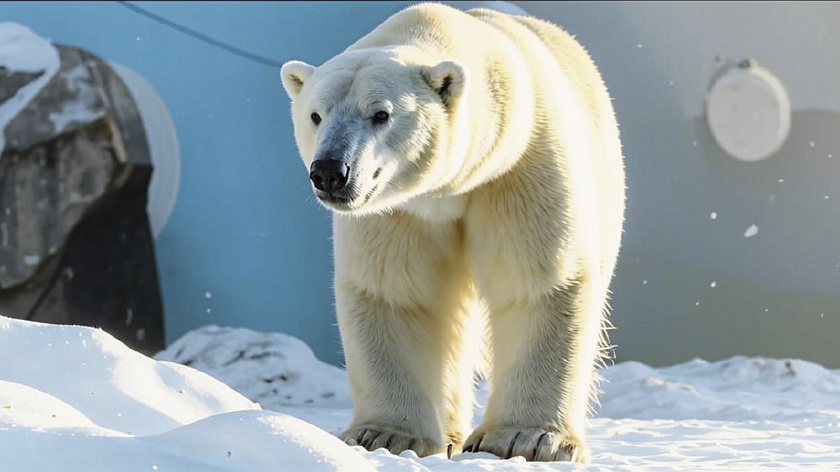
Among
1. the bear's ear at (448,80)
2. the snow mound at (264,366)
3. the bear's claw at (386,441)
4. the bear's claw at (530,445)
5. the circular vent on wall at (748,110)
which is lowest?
the snow mound at (264,366)

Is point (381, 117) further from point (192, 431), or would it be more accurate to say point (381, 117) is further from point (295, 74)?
point (192, 431)

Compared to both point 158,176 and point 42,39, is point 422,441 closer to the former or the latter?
point 158,176

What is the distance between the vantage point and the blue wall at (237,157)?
6879 mm

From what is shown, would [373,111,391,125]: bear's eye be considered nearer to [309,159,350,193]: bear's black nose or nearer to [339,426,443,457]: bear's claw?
[309,159,350,193]: bear's black nose

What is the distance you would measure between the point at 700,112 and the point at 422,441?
3.93 metres

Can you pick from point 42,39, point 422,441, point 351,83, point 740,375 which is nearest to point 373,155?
point 351,83

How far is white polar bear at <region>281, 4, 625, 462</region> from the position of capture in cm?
286

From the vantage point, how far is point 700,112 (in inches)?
264

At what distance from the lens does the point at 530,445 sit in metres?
3.09

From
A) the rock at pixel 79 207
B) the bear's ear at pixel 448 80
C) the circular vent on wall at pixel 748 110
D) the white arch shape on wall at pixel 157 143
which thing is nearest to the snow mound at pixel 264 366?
the rock at pixel 79 207

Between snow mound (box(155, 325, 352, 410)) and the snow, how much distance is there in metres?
1.46

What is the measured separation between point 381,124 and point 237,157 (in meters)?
4.20

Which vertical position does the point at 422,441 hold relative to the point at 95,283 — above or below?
above

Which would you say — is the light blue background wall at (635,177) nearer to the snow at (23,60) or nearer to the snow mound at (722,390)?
the snow at (23,60)
